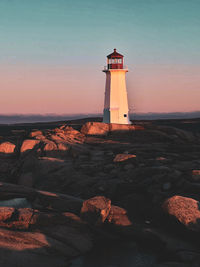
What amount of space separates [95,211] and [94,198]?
2.43 ft

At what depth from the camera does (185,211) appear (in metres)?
13.4

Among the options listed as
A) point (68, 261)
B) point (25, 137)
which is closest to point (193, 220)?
point (68, 261)

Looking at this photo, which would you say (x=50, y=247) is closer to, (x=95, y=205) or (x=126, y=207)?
(x=95, y=205)

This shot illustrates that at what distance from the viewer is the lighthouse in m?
38.8

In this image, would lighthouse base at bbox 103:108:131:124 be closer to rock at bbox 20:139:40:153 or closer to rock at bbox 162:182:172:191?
rock at bbox 20:139:40:153

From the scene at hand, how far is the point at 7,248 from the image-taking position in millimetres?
10805

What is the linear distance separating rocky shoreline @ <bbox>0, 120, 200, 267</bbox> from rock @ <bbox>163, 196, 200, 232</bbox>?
0.04 meters

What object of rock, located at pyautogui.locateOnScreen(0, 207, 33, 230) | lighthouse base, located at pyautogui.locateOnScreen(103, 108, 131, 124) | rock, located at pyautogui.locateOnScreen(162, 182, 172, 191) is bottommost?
rock, located at pyautogui.locateOnScreen(0, 207, 33, 230)

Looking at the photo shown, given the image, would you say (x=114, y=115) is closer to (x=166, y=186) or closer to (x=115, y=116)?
(x=115, y=116)

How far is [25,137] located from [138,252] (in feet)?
57.0

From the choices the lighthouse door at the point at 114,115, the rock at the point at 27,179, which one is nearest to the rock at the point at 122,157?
the rock at the point at 27,179

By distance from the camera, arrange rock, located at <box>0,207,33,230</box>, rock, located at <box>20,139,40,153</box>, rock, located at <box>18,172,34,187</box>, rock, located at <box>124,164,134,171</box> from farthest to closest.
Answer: rock, located at <box>20,139,40,153</box> < rock, located at <box>18,172,34,187</box> < rock, located at <box>124,164,134,171</box> < rock, located at <box>0,207,33,230</box>

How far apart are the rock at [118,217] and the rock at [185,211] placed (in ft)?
5.64

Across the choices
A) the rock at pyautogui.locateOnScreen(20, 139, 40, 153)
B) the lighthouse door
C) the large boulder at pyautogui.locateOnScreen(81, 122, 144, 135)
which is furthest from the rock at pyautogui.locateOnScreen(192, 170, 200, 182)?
the lighthouse door
